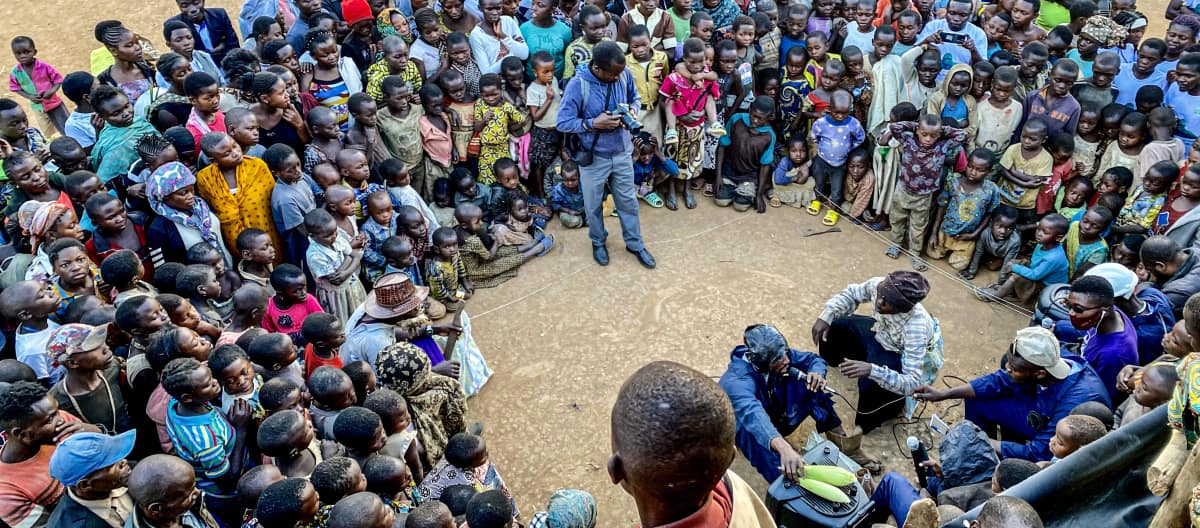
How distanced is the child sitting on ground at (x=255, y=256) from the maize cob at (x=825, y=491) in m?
3.38

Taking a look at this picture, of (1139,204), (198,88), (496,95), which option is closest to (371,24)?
(496,95)

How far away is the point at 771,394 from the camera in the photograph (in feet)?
15.6

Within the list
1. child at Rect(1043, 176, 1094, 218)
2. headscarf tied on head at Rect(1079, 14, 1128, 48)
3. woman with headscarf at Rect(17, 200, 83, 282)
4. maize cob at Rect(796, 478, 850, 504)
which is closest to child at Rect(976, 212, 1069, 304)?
child at Rect(1043, 176, 1094, 218)

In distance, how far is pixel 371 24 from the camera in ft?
23.5

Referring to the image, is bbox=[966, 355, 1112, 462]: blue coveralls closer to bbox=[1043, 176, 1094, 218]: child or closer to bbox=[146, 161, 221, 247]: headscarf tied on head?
bbox=[1043, 176, 1094, 218]: child

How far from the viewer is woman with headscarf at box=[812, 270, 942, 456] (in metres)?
4.84

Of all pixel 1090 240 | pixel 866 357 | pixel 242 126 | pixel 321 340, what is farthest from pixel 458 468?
pixel 1090 240

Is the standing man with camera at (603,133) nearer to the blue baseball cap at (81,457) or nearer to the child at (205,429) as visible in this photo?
the child at (205,429)

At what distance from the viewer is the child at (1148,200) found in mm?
5770

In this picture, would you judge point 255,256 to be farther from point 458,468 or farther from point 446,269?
point 458,468

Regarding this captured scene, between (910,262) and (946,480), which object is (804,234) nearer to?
(910,262)

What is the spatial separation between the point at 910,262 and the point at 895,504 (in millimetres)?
3591

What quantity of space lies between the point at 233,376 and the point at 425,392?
3.16 feet

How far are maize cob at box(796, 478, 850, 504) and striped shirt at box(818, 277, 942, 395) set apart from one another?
1.17 metres
